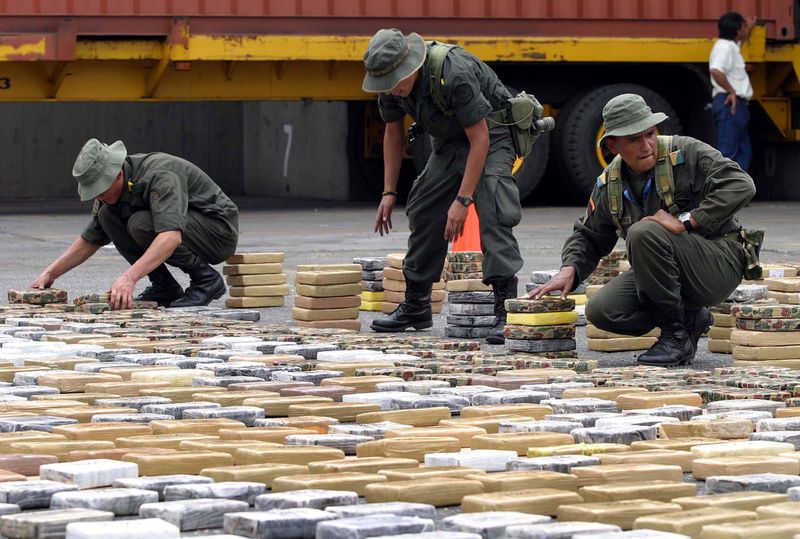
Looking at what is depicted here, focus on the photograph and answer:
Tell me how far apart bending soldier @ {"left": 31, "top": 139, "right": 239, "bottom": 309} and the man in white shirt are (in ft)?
29.0

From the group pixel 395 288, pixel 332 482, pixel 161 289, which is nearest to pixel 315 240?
pixel 161 289

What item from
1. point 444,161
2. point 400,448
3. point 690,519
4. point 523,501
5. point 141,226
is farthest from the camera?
point 141,226

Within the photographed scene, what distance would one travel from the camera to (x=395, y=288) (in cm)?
930

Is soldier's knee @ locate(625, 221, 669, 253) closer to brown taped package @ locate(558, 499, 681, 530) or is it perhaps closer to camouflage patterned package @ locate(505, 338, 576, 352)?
camouflage patterned package @ locate(505, 338, 576, 352)

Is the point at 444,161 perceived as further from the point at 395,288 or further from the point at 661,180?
the point at 661,180

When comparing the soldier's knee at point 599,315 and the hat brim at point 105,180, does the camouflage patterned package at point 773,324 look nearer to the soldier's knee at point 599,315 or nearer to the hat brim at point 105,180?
the soldier's knee at point 599,315

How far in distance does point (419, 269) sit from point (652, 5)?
10.4 meters

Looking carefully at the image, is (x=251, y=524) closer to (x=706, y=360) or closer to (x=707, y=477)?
(x=707, y=477)

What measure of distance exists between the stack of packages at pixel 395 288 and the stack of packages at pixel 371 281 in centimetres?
14

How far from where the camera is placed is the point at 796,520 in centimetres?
371

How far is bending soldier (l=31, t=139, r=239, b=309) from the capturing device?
863 cm

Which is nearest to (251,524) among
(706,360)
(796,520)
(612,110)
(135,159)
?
(796,520)

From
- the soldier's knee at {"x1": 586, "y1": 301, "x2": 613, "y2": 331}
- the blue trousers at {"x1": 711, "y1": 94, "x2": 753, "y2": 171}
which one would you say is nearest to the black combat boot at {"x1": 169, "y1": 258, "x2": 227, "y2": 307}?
the soldier's knee at {"x1": 586, "y1": 301, "x2": 613, "y2": 331}

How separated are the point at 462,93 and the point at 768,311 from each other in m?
1.85
